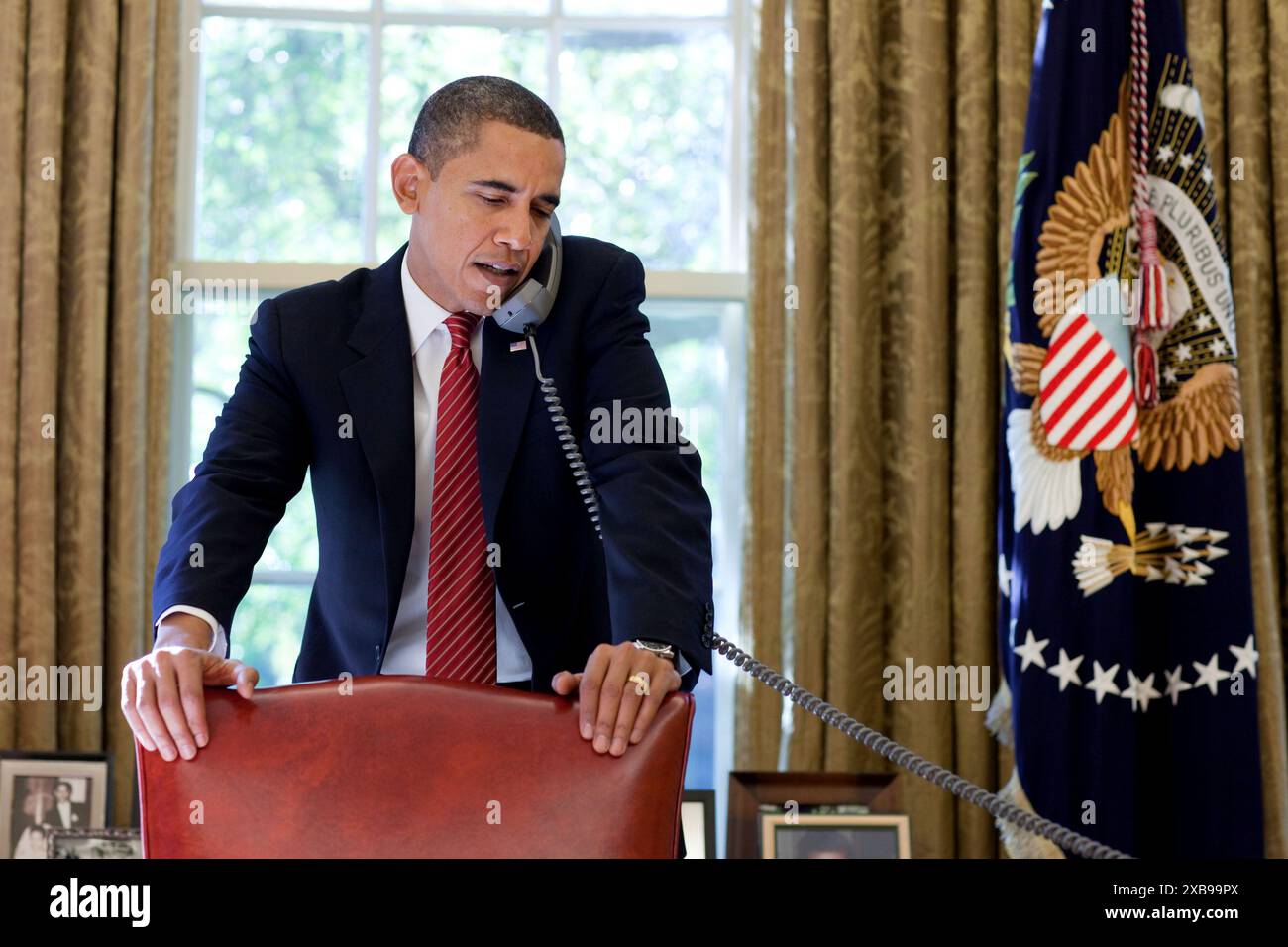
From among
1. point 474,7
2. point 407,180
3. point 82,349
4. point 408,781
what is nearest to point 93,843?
point 82,349

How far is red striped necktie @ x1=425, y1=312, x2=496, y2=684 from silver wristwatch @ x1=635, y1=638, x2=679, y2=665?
0.39m

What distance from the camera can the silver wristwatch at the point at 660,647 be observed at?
1.30 meters

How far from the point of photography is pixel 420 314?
1762 mm

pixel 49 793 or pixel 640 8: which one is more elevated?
pixel 640 8

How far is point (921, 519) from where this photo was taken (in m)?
2.96

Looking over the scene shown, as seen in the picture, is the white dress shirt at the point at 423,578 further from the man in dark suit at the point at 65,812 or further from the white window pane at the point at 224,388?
the white window pane at the point at 224,388

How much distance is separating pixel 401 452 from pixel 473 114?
0.43 m

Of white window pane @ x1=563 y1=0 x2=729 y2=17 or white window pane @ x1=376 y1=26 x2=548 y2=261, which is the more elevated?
white window pane @ x1=563 y1=0 x2=729 y2=17

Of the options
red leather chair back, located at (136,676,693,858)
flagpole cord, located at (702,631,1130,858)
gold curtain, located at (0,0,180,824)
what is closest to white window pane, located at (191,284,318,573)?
gold curtain, located at (0,0,180,824)

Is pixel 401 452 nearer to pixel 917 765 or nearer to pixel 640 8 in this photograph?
pixel 917 765

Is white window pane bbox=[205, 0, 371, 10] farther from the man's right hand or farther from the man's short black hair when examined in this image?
the man's right hand

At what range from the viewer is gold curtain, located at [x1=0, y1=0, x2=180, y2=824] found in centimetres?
289

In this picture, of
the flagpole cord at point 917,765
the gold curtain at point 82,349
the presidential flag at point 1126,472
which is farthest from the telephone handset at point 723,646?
the gold curtain at point 82,349
